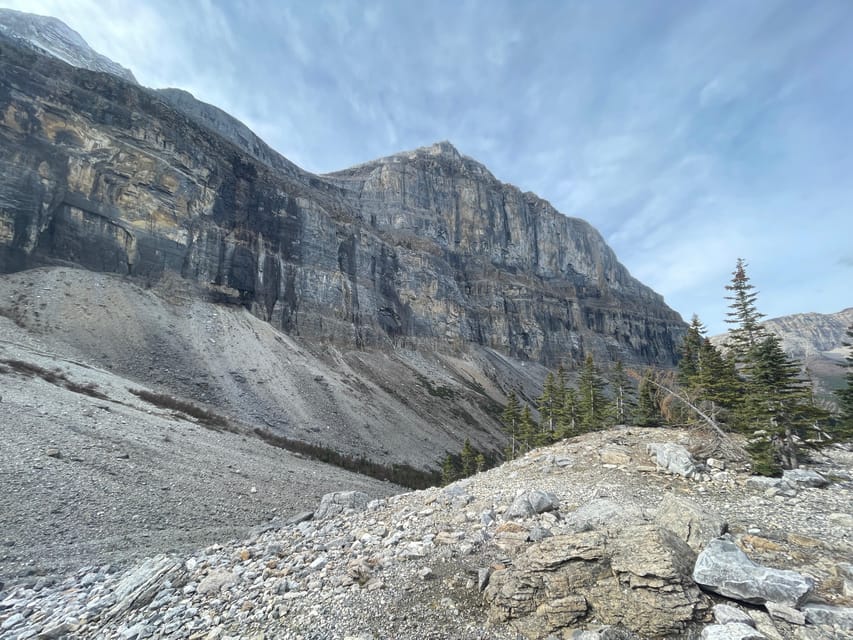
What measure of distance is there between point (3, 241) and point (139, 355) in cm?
3047

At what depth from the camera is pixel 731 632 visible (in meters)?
5.33

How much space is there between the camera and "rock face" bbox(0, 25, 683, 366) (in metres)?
66.9

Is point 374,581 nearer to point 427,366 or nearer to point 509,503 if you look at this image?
point 509,503

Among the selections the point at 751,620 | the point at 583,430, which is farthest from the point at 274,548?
the point at 583,430

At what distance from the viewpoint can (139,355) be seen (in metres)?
52.0

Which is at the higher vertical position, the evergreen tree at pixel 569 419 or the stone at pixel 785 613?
the evergreen tree at pixel 569 419

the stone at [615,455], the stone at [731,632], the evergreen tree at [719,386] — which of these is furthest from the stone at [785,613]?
the evergreen tree at [719,386]

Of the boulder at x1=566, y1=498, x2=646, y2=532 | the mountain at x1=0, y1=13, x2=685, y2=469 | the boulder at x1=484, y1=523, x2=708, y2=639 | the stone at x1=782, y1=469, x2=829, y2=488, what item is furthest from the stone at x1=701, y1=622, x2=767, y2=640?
the mountain at x1=0, y1=13, x2=685, y2=469

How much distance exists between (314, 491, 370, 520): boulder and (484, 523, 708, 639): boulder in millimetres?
9897

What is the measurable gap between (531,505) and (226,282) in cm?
8385

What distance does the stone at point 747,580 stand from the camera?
585 centimetres

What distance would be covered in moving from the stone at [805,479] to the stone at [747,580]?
321 inches

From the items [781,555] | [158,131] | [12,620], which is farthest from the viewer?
[158,131]

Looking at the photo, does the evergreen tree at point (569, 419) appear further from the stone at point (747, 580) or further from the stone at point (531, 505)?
the stone at point (747, 580)
